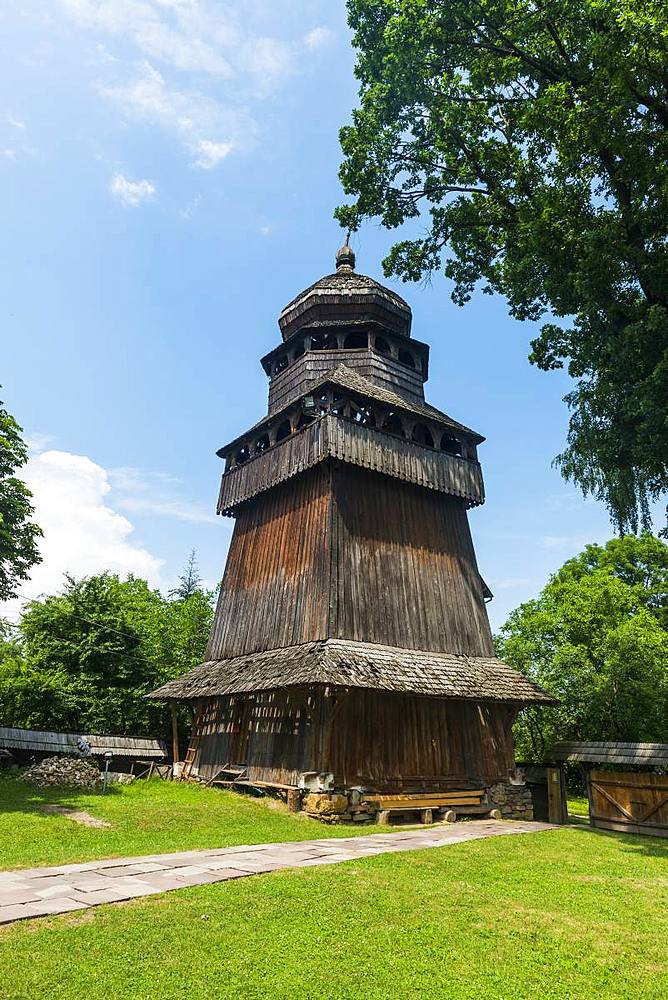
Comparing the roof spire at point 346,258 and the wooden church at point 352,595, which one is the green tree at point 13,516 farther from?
the roof spire at point 346,258

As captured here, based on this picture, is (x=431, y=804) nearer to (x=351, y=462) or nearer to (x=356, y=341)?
(x=351, y=462)

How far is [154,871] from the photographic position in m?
8.69

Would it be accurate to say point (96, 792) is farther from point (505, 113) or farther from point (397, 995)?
point (505, 113)

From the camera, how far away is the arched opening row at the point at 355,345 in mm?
25109

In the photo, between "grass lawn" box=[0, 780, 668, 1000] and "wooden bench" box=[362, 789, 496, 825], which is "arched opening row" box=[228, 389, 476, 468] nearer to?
"wooden bench" box=[362, 789, 496, 825]

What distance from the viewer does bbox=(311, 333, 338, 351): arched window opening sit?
25.5 m

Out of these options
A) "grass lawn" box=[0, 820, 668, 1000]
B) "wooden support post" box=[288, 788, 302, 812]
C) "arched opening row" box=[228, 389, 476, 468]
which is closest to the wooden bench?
"wooden support post" box=[288, 788, 302, 812]

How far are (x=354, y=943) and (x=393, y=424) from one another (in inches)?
734

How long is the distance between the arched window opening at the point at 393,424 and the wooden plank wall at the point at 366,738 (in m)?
9.27

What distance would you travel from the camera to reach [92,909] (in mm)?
6781

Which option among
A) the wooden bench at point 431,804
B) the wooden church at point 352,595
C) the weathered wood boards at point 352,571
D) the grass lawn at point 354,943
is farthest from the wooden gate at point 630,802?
the grass lawn at point 354,943

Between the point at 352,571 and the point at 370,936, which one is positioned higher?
the point at 352,571

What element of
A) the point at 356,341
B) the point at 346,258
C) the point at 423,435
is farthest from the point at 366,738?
the point at 346,258

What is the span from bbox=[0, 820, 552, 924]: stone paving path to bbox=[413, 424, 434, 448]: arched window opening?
13.9 meters
